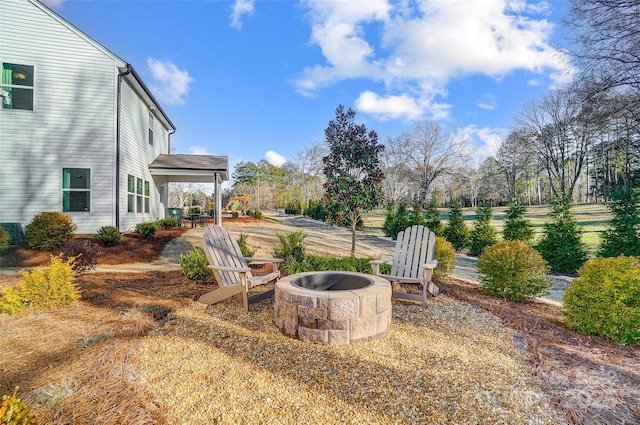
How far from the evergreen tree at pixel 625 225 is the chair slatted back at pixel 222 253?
8090 mm

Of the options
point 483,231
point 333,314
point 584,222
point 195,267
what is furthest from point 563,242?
point 584,222

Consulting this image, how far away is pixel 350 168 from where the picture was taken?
6.80 meters

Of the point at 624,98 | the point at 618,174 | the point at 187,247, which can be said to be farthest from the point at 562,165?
the point at 187,247

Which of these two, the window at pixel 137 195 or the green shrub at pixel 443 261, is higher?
the window at pixel 137 195

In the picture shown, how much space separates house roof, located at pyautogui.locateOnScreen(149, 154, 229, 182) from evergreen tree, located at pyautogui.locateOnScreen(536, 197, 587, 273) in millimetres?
10745

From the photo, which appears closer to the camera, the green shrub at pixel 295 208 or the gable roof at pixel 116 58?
the gable roof at pixel 116 58

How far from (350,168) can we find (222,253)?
143 inches

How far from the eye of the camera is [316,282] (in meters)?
3.77

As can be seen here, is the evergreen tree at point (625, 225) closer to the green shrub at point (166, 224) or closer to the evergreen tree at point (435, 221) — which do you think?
the evergreen tree at point (435, 221)

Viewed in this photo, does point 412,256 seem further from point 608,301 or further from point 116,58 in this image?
point 116,58

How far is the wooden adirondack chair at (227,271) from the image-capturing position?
3.67 metres

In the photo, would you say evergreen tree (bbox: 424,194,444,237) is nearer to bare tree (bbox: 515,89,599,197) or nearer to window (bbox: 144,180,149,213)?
window (bbox: 144,180,149,213)

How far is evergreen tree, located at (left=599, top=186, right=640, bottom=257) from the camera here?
6691mm

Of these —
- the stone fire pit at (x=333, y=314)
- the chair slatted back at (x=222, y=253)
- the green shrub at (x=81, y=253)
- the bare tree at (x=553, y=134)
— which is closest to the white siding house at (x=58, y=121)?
the green shrub at (x=81, y=253)
